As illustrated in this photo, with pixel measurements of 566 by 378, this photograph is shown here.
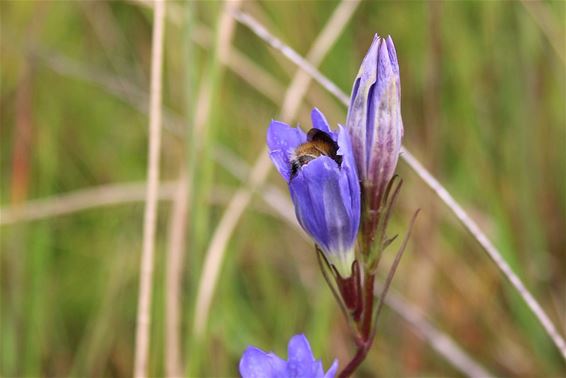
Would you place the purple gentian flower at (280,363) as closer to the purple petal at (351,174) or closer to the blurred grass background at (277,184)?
the purple petal at (351,174)

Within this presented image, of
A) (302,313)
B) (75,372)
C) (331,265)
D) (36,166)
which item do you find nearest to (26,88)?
(36,166)

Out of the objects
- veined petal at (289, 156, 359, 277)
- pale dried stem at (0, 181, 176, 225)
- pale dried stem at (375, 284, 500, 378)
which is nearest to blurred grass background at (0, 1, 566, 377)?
pale dried stem at (0, 181, 176, 225)

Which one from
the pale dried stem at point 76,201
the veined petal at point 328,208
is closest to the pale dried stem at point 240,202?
the pale dried stem at point 76,201

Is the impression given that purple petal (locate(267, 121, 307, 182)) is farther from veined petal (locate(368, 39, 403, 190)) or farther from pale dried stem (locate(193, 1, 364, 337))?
pale dried stem (locate(193, 1, 364, 337))

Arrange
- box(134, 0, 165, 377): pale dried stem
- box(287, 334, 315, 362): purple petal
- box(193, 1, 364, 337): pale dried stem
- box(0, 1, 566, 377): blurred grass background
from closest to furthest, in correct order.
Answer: box(287, 334, 315, 362): purple petal
box(134, 0, 165, 377): pale dried stem
box(193, 1, 364, 337): pale dried stem
box(0, 1, 566, 377): blurred grass background

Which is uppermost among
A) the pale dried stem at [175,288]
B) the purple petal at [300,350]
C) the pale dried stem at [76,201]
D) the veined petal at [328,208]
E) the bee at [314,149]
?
the pale dried stem at [76,201]

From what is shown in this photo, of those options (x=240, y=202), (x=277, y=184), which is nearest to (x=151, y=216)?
(x=240, y=202)

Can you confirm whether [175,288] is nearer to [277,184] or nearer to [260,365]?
[277,184]
